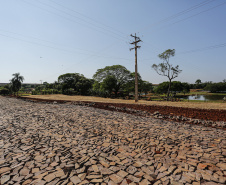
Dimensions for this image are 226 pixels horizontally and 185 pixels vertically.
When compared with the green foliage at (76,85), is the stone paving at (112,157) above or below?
below

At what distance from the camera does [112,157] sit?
400cm

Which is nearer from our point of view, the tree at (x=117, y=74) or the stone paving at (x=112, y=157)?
the stone paving at (x=112, y=157)

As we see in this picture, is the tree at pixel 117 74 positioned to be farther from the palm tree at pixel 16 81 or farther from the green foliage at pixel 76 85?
the palm tree at pixel 16 81

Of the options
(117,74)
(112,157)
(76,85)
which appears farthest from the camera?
(76,85)

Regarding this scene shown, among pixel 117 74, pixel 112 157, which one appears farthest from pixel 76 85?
pixel 112 157

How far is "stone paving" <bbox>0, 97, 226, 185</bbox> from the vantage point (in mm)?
3082

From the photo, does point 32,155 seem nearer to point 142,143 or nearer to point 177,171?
point 142,143

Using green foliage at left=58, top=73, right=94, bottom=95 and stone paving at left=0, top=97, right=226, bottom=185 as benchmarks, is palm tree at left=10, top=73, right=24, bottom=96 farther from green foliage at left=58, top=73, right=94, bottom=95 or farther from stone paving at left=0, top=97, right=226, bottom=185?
stone paving at left=0, top=97, right=226, bottom=185

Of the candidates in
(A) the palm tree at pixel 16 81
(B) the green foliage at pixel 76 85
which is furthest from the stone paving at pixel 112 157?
(A) the palm tree at pixel 16 81

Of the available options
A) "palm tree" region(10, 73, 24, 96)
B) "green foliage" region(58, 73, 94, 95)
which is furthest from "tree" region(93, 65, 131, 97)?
"palm tree" region(10, 73, 24, 96)

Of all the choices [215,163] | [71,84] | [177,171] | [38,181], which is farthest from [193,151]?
[71,84]

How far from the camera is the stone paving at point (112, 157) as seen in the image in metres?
3.08

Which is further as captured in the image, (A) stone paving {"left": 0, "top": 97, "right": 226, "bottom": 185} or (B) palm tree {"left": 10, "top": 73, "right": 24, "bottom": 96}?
(B) palm tree {"left": 10, "top": 73, "right": 24, "bottom": 96}

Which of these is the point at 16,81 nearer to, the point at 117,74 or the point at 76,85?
the point at 76,85
